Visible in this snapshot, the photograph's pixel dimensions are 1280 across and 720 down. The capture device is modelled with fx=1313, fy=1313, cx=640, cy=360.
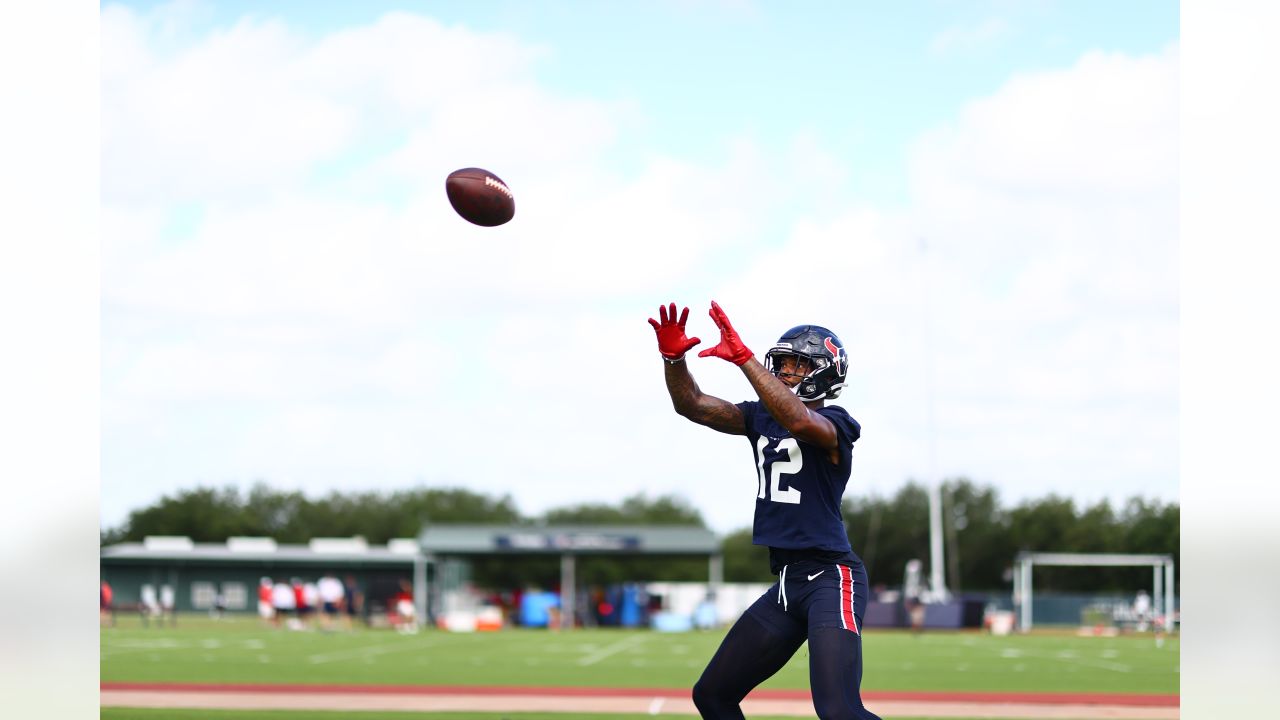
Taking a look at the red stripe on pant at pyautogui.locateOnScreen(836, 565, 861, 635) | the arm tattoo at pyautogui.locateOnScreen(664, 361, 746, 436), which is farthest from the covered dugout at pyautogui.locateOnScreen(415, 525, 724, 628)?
the red stripe on pant at pyautogui.locateOnScreen(836, 565, 861, 635)

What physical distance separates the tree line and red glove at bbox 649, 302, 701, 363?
105ft

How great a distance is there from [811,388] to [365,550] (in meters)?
49.8

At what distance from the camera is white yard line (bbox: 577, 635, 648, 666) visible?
74.7ft

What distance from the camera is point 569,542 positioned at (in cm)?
4209

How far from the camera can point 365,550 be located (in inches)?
2132

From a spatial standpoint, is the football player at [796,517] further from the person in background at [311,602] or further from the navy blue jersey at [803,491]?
the person in background at [311,602]

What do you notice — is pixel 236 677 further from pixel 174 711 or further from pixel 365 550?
pixel 365 550

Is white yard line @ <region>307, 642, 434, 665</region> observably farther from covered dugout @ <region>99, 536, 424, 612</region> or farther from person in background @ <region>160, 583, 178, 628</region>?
person in background @ <region>160, 583, 178, 628</region>

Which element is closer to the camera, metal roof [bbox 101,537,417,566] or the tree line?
the tree line

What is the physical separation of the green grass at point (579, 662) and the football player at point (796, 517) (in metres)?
6.90

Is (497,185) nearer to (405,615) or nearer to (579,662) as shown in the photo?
(579,662)

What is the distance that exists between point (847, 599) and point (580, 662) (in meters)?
16.9

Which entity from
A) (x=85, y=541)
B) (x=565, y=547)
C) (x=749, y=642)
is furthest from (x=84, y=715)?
(x=565, y=547)

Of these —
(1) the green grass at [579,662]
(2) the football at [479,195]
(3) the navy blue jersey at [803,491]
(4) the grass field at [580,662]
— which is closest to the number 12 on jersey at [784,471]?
(3) the navy blue jersey at [803,491]
